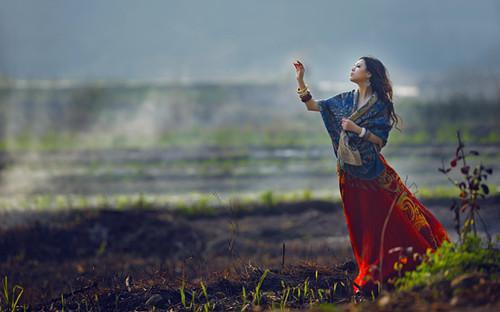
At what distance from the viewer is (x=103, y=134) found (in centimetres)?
2894

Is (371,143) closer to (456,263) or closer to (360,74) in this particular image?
(360,74)

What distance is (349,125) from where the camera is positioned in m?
8.09

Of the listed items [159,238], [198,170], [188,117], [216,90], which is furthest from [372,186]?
[216,90]

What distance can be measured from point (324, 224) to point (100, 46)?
1654 inches

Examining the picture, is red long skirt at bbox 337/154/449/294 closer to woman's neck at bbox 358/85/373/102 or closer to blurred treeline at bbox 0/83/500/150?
woman's neck at bbox 358/85/373/102


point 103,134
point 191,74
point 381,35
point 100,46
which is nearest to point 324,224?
point 103,134

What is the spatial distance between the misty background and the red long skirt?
375 inches

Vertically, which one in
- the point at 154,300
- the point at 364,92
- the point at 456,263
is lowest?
the point at 154,300

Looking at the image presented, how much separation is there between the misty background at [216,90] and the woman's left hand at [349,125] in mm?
9739

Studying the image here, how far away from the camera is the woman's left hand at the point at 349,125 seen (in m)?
8.07

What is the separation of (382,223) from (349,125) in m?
0.85

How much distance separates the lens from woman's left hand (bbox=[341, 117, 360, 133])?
8.07 meters

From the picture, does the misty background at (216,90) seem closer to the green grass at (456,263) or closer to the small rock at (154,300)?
the small rock at (154,300)

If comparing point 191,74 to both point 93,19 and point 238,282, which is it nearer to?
point 93,19
